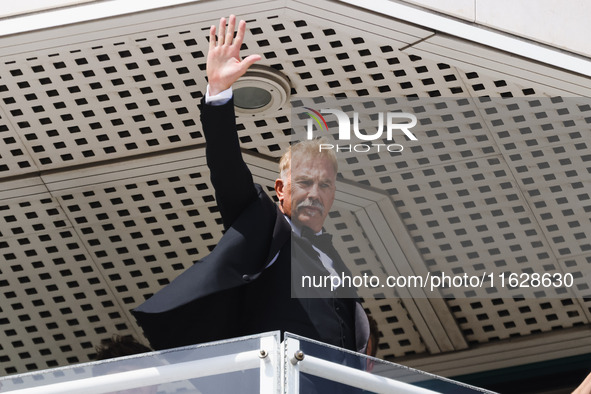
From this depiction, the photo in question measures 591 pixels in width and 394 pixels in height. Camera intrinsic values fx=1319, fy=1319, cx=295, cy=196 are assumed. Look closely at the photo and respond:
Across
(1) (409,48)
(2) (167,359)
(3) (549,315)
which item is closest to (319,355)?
(2) (167,359)

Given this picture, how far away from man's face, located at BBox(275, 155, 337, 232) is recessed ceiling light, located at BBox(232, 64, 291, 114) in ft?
0.91

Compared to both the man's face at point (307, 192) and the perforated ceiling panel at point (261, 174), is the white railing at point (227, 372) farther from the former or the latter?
the perforated ceiling panel at point (261, 174)

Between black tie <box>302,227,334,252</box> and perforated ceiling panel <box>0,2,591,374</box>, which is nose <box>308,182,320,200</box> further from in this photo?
perforated ceiling panel <box>0,2,591,374</box>

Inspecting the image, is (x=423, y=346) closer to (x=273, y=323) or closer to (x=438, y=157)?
(x=438, y=157)

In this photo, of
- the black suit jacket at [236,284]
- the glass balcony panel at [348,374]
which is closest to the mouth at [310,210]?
the black suit jacket at [236,284]

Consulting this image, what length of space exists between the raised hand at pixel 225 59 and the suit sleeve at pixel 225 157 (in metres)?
0.06

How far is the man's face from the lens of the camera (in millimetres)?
3986

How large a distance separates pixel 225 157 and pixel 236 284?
360mm

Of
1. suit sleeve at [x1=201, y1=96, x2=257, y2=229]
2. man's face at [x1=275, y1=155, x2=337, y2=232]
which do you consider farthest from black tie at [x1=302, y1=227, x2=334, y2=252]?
suit sleeve at [x1=201, y1=96, x2=257, y2=229]

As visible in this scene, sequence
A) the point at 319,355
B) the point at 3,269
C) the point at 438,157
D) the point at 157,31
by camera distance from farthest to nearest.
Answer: the point at 3,269
the point at 438,157
the point at 157,31
the point at 319,355

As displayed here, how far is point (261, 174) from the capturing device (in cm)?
458

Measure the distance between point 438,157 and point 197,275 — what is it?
108cm

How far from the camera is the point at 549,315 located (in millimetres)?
4953

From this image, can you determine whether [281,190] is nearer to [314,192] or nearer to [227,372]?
[314,192]
